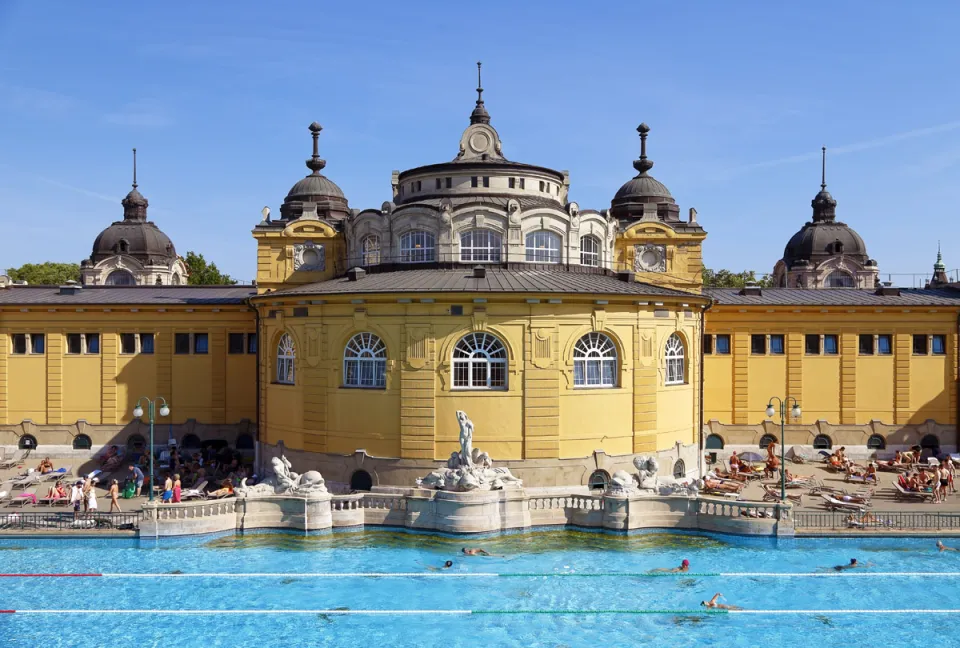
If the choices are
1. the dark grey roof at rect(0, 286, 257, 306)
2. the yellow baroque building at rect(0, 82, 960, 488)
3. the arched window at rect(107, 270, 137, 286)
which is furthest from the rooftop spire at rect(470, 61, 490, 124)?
the arched window at rect(107, 270, 137, 286)

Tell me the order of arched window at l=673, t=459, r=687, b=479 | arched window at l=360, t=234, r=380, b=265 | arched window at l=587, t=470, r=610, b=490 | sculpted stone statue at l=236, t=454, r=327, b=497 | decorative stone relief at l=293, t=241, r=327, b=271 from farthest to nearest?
decorative stone relief at l=293, t=241, r=327, b=271 < arched window at l=360, t=234, r=380, b=265 < arched window at l=673, t=459, r=687, b=479 < arched window at l=587, t=470, r=610, b=490 < sculpted stone statue at l=236, t=454, r=327, b=497

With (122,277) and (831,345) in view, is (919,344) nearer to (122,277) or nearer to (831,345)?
(831,345)

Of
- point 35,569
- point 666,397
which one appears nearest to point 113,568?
point 35,569

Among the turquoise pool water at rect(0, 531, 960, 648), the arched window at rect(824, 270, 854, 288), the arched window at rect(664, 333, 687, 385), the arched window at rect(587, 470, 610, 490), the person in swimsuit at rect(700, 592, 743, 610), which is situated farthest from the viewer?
the arched window at rect(824, 270, 854, 288)

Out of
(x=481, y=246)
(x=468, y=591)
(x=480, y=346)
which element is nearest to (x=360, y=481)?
Result: (x=480, y=346)

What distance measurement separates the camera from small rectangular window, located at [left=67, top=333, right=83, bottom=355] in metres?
44.5

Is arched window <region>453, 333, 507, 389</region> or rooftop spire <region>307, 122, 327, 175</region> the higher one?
rooftop spire <region>307, 122, 327, 175</region>

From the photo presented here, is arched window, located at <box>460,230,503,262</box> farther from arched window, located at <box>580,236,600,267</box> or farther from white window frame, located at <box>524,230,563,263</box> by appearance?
arched window, located at <box>580,236,600,267</box>

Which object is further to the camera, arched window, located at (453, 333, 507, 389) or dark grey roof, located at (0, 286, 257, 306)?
dark grey roof, located at (0, 286, 257, 306)

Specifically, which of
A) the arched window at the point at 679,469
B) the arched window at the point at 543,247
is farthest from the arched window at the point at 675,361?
the arched window at the point at 543,247

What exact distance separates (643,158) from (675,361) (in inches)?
826

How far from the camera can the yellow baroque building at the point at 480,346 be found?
3281cm

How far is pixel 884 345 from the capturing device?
44750mm

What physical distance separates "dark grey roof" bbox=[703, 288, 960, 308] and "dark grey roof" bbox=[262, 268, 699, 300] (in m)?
10.4
